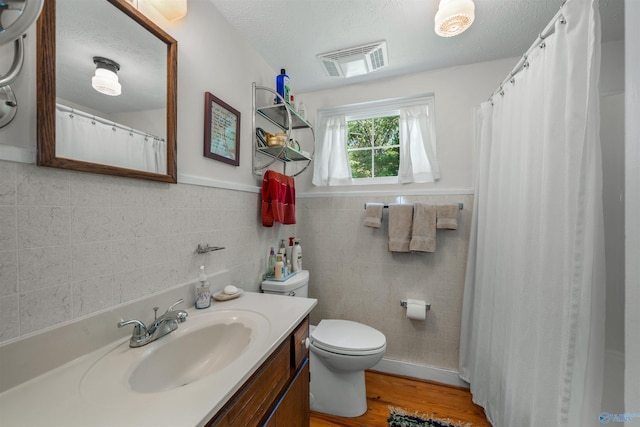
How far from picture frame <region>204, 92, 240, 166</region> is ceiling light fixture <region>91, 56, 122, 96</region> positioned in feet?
1.25

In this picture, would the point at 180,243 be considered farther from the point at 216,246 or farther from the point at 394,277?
the point at 394,277

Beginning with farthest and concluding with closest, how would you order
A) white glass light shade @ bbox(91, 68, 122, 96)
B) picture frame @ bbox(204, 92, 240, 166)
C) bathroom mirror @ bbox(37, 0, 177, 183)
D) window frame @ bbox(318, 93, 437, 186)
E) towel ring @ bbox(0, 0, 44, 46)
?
window frame @ bbox(318, 93, 437, 186)
picture frame @ bbox(204, 92, 240, 166)
white glass light shade @ bbox(91, 68, 122, 96)
bathroom mirror @ bbox(37, 0, 177, 183)
towel ring @ bbox(0, 0, 44, 46)

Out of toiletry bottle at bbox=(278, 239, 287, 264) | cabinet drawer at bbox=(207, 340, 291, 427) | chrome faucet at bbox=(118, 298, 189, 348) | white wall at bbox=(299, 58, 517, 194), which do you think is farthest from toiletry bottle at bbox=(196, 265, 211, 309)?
white wall at bbox=(299, 58, 517, 194)

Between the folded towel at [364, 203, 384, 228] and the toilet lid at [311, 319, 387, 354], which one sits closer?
the toilet lid at [311, 319, 387, 354]

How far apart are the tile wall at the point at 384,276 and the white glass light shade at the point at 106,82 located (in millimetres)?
1463

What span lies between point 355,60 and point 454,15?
68 cm

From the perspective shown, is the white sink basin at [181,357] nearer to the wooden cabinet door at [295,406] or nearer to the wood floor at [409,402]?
the wooden cabinet door at [295,406]

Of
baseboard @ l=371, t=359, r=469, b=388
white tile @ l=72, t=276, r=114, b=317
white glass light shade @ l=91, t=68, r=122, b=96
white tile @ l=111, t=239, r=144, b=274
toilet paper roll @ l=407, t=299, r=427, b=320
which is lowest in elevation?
baseboard @ l=371, t=359, r=469, b=388

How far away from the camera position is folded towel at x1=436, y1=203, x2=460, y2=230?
1661 mm

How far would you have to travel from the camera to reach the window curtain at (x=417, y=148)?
72.4 inches

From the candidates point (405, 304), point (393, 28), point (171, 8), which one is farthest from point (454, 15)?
point (405, 304)

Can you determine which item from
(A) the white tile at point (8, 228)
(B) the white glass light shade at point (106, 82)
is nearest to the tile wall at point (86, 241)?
(A) the white tile at point (8, 228)

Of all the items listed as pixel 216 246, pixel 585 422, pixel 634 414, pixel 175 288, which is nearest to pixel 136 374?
pixel 175 288

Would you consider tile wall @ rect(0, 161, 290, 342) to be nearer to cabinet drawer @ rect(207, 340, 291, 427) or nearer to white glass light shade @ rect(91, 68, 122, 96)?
white glass light shade @ rect(91, 68, 122, 96)
